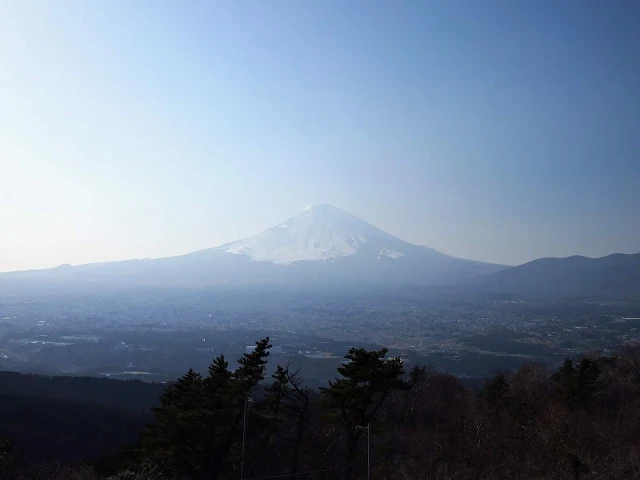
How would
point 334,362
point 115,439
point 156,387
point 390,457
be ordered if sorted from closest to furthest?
1. point 390,457
2. point 115,439
3. point 156,387
4. point 334,362

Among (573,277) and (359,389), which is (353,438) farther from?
(573,277)

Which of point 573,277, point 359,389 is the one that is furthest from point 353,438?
point 573,277

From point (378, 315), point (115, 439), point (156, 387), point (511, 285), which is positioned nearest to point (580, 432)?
point (115, 439)

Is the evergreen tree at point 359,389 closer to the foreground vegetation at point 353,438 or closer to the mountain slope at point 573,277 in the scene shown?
the foreground vegetation at point 353,438

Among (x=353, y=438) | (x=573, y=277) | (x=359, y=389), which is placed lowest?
(x=353, y=438)

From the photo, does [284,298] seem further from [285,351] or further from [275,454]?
[275,454]
